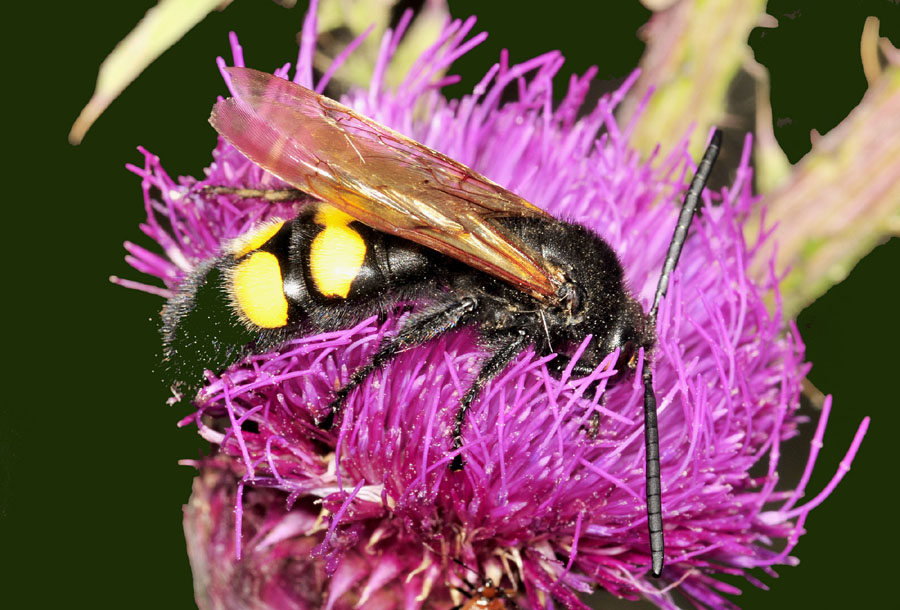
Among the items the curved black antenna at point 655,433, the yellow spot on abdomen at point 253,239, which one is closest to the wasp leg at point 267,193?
the yellow spot on abdomen at point 253,239

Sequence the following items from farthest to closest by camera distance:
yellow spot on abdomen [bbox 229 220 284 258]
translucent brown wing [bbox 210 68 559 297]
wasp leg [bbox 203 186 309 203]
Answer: wasp leg [bbox 203 186 309 203] < yellow spot on abdomen [bbox 229 220 284 258] < translucent brown wing [bbox 210 68 559 297]

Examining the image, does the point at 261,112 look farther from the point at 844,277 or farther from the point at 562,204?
the point at 844,277

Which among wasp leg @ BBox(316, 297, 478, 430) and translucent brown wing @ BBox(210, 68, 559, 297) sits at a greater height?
translucent brown wing @ BBox(210, 68, 559, 297)

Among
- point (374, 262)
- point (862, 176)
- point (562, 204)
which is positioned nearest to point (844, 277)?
point (862, 176)

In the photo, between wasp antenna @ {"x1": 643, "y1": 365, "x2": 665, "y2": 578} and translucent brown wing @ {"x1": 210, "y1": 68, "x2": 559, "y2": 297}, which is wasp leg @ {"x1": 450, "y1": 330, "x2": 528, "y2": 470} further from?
wasp antenna @ {"x1": 643, "y1": 365, "x2": 665, "y2": 578}

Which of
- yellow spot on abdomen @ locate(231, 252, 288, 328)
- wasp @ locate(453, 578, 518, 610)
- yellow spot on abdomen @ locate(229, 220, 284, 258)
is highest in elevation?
yellow spot on abdomen @ locate(229, 220, 284, 258)

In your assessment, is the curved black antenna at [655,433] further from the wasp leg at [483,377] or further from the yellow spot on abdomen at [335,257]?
the yellow spot on abdomen at [335,257]

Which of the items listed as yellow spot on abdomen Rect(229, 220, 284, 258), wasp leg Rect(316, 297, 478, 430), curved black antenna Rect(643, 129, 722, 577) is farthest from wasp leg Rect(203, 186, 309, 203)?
curved black antenna Rect(643, 129, 722, 577)
